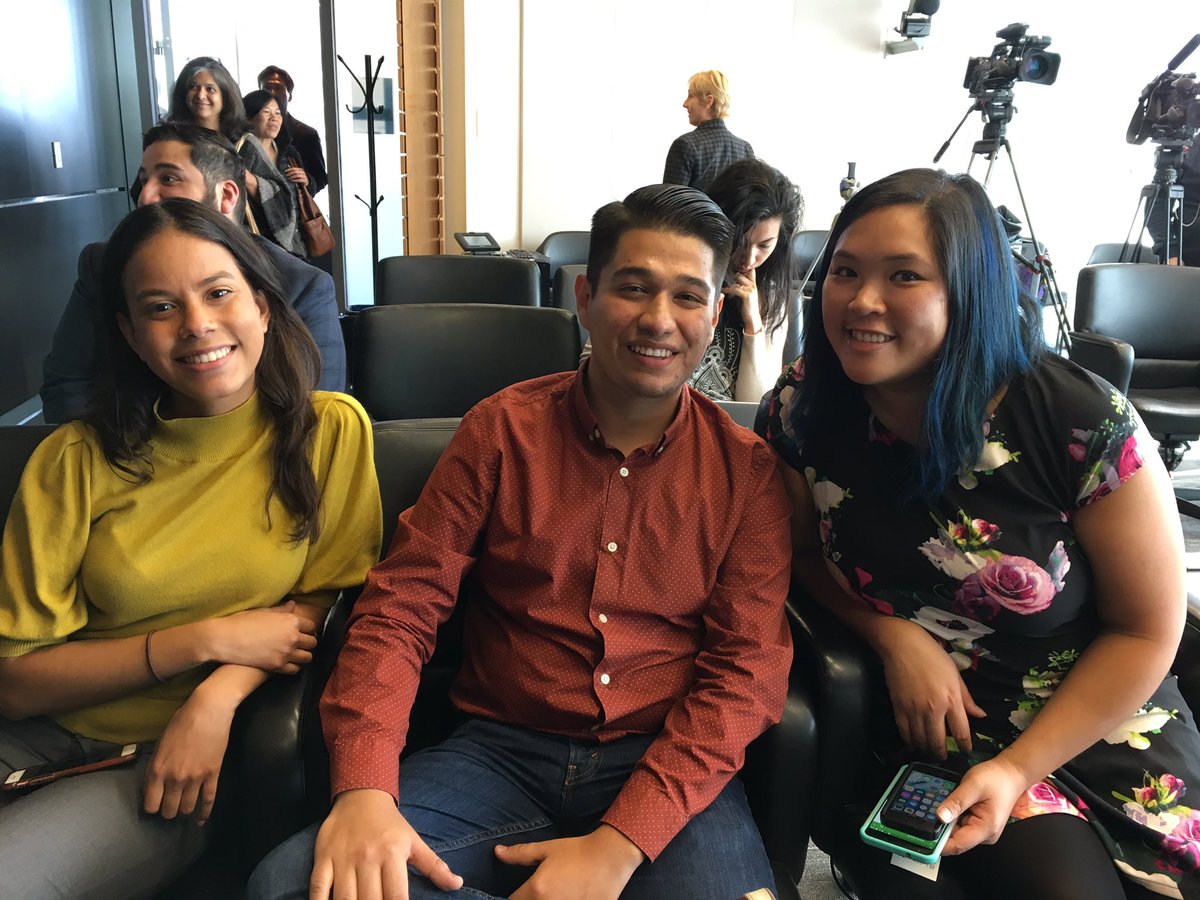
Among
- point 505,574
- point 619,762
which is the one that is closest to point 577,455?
point 505,574

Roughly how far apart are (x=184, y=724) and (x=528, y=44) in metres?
5.18

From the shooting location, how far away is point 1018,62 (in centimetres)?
357

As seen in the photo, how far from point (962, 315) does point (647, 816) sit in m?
0.73

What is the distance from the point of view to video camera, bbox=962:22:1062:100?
11.6ft

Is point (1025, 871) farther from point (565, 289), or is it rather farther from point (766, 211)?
point (565, 289)

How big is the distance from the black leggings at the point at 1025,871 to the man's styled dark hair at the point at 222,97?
3.22 metres

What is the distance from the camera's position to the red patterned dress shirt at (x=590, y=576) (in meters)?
1.19

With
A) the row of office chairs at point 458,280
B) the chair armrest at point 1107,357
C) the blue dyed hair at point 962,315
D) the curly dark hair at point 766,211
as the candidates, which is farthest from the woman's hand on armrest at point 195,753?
the chair armrest at point 1107,357

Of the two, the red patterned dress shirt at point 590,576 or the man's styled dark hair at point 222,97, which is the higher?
the man's styled dark hair at point 222,97

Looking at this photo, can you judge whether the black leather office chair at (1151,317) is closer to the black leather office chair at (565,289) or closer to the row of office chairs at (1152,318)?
the row of office chairs at (1152,318)

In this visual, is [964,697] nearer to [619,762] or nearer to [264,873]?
[619,762]

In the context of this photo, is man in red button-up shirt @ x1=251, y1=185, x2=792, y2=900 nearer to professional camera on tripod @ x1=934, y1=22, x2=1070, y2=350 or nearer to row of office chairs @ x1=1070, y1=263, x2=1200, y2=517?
row of office chairs @ x1=1070, y1=263, x2=1200, y2=517

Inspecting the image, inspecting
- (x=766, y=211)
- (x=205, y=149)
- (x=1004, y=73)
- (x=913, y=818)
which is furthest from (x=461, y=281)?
(x=1004, y=73)

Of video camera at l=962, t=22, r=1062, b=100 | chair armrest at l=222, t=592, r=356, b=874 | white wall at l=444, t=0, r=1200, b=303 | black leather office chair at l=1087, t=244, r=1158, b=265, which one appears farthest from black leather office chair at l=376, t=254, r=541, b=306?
black leather office chair at l=1087, t=244, r=1158, b=265
